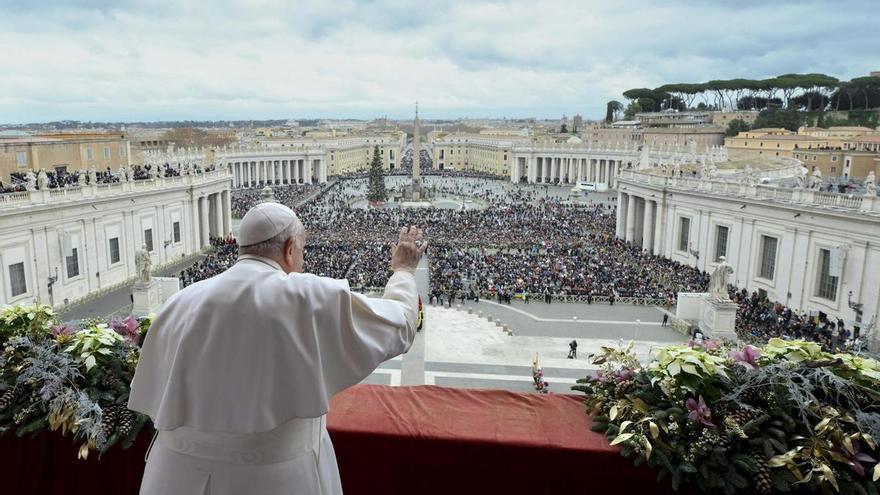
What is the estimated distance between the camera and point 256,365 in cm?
232

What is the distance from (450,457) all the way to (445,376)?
1413cm

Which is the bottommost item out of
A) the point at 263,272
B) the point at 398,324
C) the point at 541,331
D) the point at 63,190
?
the point at 541,331

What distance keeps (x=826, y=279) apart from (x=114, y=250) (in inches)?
1273

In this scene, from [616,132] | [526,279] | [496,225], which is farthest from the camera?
[616,132]

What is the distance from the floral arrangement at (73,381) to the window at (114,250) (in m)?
27.1

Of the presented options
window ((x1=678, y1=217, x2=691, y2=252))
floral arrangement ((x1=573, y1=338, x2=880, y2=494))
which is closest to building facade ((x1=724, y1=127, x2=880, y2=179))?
window ((x1=678, y1=217, x2=691, y2=252))

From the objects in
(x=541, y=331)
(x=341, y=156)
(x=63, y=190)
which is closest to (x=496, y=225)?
(x=541, y=331)

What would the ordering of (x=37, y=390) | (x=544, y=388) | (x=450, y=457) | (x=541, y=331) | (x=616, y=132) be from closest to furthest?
(x=450, y=457) < (x=37, y=390) < (x=544, y=388) < (x=541, y=331) < (x=616, y=132)

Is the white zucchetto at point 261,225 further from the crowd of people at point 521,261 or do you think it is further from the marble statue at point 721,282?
the marble statue at point 721,282

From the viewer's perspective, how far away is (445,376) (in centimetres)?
1758

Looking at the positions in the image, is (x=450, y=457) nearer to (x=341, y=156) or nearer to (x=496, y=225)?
(x=496, y=225)

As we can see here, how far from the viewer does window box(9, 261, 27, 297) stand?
2306 cm

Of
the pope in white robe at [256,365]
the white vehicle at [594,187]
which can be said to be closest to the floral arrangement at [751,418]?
the pope in white robe at [256,365]

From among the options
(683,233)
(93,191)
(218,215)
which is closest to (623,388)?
(93,191)
